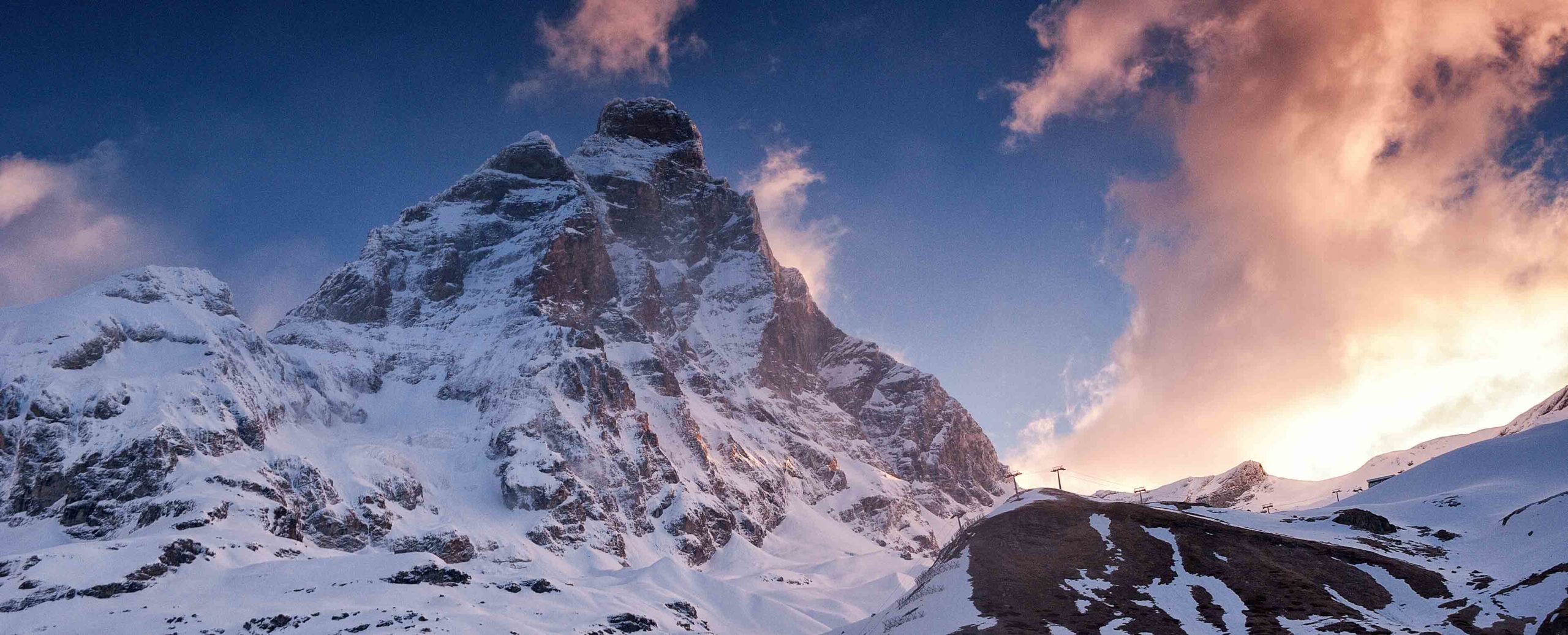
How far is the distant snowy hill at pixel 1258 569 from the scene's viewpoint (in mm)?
92312

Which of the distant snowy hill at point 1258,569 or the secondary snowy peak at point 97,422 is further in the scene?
the secondary snowy peak at point 97,422

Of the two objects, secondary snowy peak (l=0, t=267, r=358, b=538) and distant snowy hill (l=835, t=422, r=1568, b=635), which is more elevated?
secondary snowy peak (l=0, t=267, r=358, b=538)

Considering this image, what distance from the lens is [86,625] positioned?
12938 centimetres

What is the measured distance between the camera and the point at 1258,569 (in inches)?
4099

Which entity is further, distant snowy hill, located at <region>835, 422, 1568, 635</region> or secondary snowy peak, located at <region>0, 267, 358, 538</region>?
secondary snowy peak, located at <region>0, 267, 358, 538</region>

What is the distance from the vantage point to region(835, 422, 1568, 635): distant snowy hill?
3634 inches

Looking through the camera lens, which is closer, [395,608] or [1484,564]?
[1484,564]

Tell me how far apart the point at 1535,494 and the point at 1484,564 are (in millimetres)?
29996

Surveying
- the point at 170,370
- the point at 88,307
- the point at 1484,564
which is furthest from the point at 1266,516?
the point at 88,307

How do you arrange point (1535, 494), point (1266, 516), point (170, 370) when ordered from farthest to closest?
1. point (170, 370)
2. point (1266, 516)
3. point (1535, 494)

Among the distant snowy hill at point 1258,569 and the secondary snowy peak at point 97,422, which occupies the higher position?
the secondary snowy peak at point 97,422

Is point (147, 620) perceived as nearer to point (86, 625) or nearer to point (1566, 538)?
point (86, 625)

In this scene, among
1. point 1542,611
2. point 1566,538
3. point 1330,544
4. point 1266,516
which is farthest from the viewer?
point 1266,516

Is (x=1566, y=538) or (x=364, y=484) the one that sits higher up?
(x=364, y=484)
